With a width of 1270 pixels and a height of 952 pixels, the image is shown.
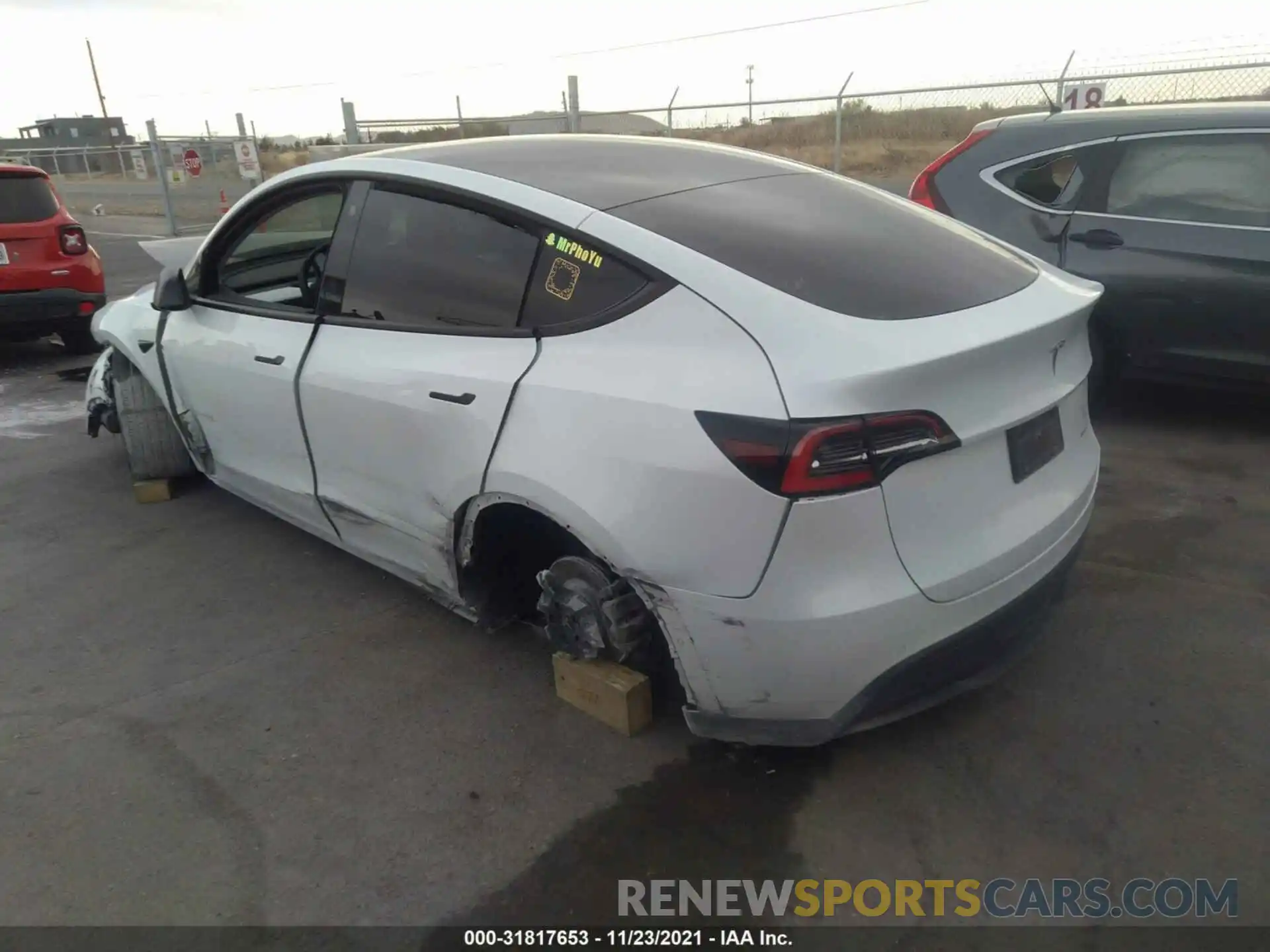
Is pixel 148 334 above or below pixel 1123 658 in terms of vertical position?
above

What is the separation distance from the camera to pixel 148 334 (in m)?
4.36

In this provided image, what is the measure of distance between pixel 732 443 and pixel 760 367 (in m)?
0.19

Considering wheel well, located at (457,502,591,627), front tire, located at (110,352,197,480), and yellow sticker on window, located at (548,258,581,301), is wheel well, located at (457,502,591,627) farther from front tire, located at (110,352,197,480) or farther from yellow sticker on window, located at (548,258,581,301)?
front tire, located at (110,352,197,480)

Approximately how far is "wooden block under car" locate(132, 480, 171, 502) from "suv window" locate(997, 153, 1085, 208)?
4761 millimetres

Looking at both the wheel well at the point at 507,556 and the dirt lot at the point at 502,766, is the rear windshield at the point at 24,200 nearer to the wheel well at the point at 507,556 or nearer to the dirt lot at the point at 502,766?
the dirt lot at the point at 502,766

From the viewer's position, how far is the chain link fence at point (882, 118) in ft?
34.9

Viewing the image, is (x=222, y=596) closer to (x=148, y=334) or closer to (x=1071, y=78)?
(x=148, y=334)

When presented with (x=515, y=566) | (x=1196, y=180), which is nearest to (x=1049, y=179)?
(x=1196, y=180)

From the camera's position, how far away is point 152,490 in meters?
4.77

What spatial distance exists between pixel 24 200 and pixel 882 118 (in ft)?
37.2

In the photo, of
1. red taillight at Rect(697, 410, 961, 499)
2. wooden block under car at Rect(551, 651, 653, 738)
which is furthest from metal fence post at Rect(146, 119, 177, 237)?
red taillight at Rect(697, 410, 961, 499)

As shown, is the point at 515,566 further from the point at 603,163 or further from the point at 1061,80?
the point at 1061,80

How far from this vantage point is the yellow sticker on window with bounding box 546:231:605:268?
254 cm

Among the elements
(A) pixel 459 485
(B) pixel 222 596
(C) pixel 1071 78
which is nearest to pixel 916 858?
(A) pixel 459 485
